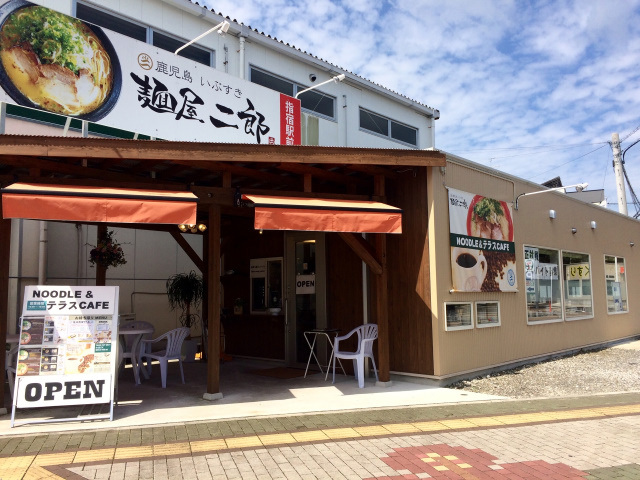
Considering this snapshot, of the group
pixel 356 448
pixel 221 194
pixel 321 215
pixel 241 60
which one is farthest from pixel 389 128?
pixel 356 448

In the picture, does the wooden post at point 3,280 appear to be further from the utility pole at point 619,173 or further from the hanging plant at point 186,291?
the utility pole at point 619,173

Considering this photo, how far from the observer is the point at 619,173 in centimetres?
2273

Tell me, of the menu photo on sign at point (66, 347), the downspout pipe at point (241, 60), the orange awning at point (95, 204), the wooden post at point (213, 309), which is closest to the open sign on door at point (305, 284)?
the wooden post at point (213, 309)

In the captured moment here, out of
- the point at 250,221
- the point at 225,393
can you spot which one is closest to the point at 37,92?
the point at 250,221

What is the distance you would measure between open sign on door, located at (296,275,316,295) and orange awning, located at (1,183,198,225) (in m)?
3.66

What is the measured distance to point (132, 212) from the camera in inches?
229

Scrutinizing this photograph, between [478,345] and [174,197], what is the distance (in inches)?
212

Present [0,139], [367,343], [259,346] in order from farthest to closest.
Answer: [259,346], [367,343], [0,139]

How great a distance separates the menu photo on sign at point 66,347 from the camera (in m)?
5.66

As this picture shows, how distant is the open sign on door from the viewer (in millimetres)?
9390

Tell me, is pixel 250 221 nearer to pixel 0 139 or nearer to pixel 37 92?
pixel 37 92

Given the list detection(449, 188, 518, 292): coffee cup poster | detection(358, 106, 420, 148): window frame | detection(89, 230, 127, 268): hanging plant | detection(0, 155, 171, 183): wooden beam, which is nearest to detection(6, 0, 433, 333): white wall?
detection(358, 106, 420, 148): window frame

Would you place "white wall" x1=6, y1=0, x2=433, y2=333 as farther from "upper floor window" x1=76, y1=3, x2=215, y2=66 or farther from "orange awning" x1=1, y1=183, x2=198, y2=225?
"orange awning" x1=1, y1=183, x2=198, y2=225

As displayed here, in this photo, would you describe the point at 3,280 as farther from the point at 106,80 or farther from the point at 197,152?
the point at 106,80
